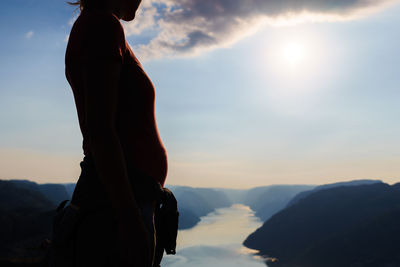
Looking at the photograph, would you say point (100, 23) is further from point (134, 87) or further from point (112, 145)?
point (112, 145)

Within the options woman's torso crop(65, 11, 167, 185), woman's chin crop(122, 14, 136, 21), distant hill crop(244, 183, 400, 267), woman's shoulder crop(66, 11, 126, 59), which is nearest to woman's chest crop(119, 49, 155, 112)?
woman's torso crop(65, 11, 167, 185)

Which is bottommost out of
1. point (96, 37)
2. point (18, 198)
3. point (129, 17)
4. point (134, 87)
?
point (18, 198)

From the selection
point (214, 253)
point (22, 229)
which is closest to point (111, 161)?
point (22, 229)

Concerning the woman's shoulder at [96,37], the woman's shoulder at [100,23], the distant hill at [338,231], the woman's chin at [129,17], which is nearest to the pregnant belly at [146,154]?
the woman's shoulder at [96,37]

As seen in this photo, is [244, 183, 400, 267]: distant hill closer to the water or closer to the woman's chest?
the water

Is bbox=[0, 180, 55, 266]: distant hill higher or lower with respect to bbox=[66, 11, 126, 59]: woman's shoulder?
lower

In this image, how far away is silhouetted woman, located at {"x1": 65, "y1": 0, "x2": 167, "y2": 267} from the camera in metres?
1.65

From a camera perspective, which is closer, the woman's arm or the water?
the woman's arm

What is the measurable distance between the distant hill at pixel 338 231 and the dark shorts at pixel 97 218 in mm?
127991

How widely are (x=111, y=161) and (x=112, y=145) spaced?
8 cm

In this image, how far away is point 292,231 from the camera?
166 metres

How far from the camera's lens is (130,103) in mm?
1920

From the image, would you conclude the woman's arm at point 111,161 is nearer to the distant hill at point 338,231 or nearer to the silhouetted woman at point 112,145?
the silhouetted woman at point 112,145

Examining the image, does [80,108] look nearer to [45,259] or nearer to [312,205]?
[45,259]
